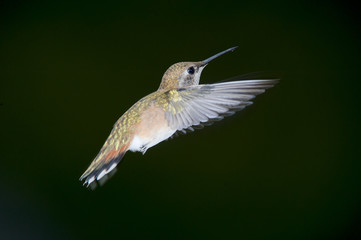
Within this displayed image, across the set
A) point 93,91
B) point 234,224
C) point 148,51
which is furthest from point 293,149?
point 93,91

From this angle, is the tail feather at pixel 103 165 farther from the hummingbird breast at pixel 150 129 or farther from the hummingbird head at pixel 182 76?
the hummingbird head at pixel 182 76

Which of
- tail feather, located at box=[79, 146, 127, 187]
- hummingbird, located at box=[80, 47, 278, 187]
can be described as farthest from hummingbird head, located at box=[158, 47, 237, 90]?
tail feather, located at box=[79, 146, 127, 187]

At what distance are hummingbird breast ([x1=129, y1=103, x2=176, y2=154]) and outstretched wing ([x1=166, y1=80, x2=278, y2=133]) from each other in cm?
1

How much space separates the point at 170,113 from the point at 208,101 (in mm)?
62

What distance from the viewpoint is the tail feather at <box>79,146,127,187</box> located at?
0.56m

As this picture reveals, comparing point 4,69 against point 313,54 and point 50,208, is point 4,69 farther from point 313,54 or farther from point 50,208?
point 313,54

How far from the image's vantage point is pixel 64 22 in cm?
168

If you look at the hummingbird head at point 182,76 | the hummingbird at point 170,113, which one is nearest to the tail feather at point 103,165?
the hummingbird at point 170,113

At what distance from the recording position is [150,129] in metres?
0.62

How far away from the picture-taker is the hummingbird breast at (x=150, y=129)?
61 centimetres

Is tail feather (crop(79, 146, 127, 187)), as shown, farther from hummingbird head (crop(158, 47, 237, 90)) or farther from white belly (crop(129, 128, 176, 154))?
hummingbird head (crop(158, 47, 237, 90))

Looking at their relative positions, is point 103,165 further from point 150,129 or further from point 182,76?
point 182,76

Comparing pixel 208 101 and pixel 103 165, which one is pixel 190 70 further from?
pixel 103 165

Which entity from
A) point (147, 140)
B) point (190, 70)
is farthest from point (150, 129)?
point (190, 70)
